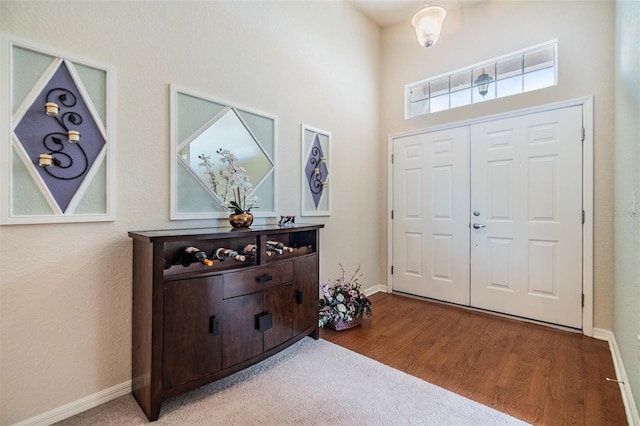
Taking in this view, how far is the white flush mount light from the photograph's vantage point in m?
2.21

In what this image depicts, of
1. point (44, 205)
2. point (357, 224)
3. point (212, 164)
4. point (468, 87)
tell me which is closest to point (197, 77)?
point (212, 164)

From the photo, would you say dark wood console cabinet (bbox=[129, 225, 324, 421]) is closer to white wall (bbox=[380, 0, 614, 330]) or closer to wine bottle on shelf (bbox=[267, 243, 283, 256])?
wine bottle on shelf (bbox=[267, 243, 283, 256])

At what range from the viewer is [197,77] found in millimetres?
2107

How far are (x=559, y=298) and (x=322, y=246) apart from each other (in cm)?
232

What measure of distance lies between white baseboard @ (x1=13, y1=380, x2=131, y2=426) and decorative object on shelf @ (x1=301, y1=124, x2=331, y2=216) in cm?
191

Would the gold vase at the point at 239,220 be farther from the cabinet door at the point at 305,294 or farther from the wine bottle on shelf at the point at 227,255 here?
the cabinet door at the point at 305,294

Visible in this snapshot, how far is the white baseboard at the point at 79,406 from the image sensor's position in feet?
4.87

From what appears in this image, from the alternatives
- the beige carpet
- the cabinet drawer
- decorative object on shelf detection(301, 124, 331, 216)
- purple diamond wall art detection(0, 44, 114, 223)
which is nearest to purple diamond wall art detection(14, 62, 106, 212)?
purple diamond wall art detection(0, 44, 114, 223)

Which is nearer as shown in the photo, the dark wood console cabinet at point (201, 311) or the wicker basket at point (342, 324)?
the dark wood console cabinet at point (201, 311)

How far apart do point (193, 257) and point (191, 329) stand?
1.40 feet

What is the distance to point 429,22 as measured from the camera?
223cm

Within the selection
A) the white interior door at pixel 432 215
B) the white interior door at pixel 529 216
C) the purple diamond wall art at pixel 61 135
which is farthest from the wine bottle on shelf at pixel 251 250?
the white interior door at pixel 529 216

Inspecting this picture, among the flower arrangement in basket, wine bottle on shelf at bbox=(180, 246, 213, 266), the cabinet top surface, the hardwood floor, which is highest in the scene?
the cabinet top surface

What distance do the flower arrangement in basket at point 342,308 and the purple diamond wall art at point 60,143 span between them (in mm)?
1880
